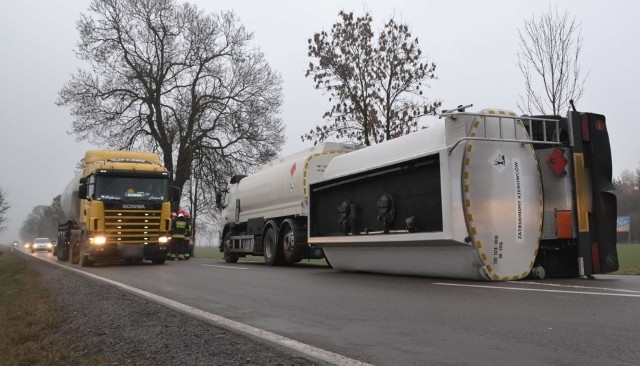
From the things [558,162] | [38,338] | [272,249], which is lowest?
[38,338]

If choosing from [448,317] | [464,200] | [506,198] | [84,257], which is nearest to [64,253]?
[84,257]

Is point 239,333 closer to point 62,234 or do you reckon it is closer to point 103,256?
point 103,256

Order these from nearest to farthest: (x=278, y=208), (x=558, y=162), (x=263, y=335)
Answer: (x=263, y=335)
(x=558, y=162)
(x=278, y=208)

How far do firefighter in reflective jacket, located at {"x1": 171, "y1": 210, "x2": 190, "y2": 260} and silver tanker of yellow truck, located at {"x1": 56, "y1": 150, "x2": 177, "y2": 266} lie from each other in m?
3.89

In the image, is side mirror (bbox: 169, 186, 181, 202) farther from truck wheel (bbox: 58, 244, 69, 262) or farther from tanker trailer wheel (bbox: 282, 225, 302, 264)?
truck wheel (bbox: 58, 244, 69, 262)

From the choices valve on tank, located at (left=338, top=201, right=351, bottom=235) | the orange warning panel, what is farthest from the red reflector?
valve on tank, located at (left=338, top=201, right=351, bottom=235)

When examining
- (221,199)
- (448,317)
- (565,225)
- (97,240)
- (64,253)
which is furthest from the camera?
(64,253)

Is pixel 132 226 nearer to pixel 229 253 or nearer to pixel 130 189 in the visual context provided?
pixel 130 189

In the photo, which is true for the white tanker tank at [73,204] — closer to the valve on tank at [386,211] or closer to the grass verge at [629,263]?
the valve on tank at [386,211]

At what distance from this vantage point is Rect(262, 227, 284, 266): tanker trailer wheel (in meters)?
15.5

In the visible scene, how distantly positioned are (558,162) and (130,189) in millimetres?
13226

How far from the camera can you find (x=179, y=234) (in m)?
22.4

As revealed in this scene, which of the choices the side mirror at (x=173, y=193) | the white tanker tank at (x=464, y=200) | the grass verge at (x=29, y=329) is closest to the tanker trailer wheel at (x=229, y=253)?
the side mirror at (x=173, y=193)

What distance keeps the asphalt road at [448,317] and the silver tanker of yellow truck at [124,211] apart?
8.66m
